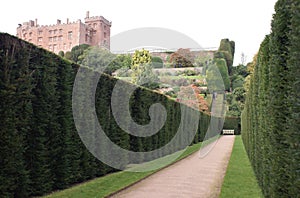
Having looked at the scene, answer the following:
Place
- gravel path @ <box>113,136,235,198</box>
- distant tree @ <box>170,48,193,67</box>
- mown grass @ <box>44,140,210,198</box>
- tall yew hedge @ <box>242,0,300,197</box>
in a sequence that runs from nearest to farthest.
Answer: tall yew hedge @ <box>242,0,300,197</box> → mown grass @ <box>44,140,210,198</box> → gravel path @ <box>113,136,235,198</box> → distant tree @ <box>170,48,193,67</box>

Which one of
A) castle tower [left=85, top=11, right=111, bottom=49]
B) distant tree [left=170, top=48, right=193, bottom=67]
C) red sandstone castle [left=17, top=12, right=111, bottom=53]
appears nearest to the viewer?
castle tower [left=85, top=11, right=111, bottom=49]

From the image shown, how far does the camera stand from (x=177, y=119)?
17.4 meters

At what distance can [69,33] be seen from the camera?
259 ft

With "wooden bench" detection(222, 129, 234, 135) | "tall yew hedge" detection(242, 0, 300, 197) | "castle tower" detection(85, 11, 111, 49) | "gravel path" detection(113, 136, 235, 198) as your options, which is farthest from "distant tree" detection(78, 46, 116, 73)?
"tall yew hedge" detection(242, 0, 300, 197)

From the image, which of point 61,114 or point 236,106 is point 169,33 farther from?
point 236,106

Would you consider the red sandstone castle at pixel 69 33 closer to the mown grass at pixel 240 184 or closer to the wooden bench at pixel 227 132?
the wooden bench at pixel 227 132

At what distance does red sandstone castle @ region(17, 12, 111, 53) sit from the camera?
7688 centimetres

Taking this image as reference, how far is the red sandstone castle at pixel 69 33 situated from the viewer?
252ft

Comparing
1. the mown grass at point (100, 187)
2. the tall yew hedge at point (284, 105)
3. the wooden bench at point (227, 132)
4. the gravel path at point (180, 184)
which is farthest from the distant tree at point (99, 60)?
the tall yew hedge at point (284, 105)

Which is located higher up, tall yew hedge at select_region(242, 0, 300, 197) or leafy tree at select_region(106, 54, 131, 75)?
leafy tree at select_region(106, 54, 131, 75)

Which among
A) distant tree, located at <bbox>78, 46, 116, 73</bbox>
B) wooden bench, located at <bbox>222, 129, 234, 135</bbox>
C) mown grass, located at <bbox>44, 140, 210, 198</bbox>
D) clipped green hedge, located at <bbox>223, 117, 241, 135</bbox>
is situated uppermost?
distant tree, located at <bbox>78, 46, 116, 73</bbox>

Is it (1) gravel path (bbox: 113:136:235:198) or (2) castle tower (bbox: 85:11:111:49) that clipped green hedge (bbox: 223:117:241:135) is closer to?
(2) castle tower (bbox: 85:11:111:49)

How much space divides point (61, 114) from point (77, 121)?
26.8 inches

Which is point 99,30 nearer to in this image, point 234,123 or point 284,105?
point 234,123
